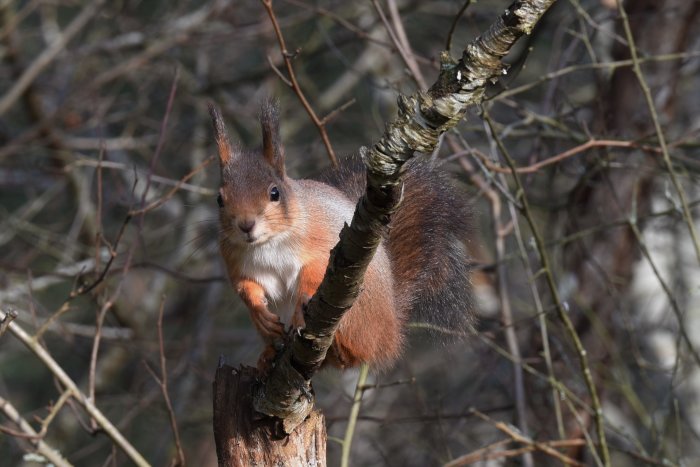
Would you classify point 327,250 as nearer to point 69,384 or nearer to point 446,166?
point 69,384

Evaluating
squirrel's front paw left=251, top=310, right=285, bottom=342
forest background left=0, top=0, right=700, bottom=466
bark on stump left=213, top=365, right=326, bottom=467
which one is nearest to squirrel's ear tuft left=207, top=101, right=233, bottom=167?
forest background left=0, top=0, right=700, bottom=466

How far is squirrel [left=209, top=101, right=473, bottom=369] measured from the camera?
1922 millimetres

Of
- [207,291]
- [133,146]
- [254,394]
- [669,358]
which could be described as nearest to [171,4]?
[133,146]

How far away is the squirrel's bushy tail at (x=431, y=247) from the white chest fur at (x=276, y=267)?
0.34m

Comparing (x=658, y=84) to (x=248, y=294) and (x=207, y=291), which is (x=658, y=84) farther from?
(x=207, y=291)

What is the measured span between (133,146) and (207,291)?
2.73 ft

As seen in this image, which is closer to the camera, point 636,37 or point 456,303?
point 456,303

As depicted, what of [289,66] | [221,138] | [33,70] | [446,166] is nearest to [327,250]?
[221,138]

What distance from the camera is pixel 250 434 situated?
1.85 m

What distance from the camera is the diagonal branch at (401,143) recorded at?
3.72 ft

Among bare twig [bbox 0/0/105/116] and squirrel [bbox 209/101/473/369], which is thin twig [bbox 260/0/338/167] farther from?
bare twig [bbox 0/0/105/116]

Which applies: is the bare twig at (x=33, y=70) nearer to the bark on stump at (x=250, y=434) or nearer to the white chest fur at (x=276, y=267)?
the white chest fur at (x=276, y=267)

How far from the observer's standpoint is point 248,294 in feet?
6.48

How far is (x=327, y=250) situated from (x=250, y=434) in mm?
414
